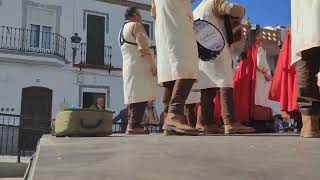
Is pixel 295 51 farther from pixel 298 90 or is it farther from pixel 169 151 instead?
pixel 169 151

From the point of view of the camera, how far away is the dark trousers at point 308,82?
3205 mm

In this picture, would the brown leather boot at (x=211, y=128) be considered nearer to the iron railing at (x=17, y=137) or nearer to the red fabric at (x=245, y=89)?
the red fabric at (x=245, y=89)

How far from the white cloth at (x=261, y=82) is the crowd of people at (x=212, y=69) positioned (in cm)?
1

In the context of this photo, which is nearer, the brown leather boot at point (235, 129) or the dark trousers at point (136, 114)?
the brown leather boot at point (235, 129)

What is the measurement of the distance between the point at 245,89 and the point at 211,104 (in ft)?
6.32

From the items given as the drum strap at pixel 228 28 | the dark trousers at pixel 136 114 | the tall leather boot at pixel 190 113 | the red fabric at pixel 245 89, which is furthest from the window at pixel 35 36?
the drum strap at pixel 228 28

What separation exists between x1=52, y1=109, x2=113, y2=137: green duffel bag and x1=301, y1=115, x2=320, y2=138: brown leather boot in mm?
1771

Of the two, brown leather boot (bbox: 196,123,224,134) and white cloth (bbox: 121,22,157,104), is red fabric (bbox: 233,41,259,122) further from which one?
brown leather boot (bbox: 196,123,224,134)

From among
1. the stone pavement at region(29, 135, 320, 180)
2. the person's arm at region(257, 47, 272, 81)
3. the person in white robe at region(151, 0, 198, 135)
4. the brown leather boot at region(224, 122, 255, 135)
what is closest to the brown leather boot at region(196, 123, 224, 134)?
the brown leather boot at region(224, 122, 255, 135)

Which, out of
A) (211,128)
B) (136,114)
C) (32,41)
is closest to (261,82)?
(136,114)

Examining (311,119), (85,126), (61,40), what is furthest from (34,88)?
(311,119)

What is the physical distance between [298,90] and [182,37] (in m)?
1.00

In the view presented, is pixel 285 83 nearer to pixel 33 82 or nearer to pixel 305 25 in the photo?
pixel 305 25

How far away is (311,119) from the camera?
313 cm
